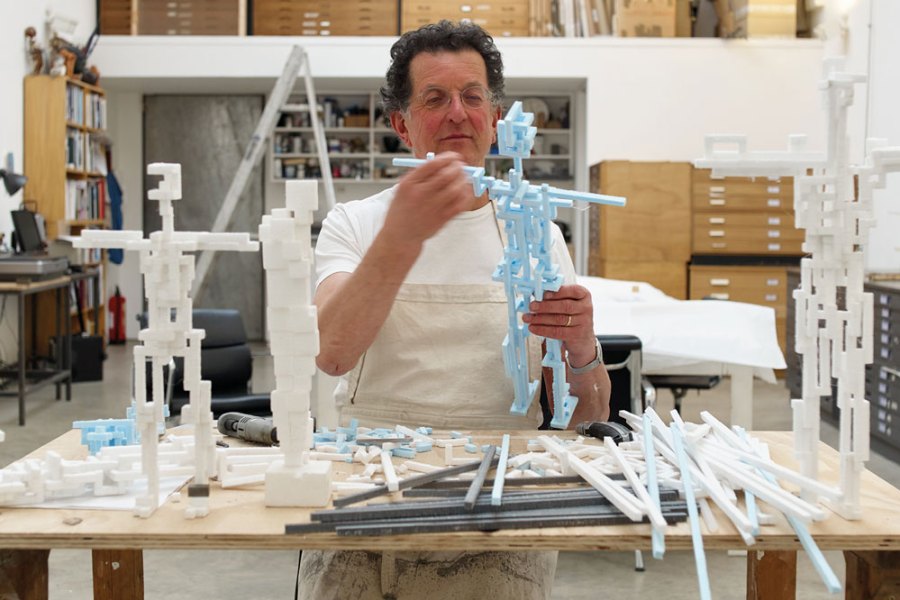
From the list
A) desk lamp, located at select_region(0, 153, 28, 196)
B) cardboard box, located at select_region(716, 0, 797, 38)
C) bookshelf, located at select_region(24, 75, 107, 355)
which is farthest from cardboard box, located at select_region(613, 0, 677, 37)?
desk lamp, located at select_region(0, 153, 28, 196)

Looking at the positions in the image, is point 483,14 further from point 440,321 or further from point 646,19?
point 440,321

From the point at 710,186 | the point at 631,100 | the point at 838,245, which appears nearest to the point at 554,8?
the point at 631,100

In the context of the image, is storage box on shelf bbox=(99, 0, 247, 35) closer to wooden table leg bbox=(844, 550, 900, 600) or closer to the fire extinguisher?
the fire extinguisher

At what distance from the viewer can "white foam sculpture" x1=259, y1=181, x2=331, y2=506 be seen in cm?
149

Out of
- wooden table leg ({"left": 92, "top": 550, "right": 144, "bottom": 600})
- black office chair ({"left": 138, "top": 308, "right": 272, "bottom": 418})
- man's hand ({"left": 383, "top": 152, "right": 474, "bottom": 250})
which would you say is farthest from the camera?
black office chair ({"left": 138, "top": 308, "right": 272, "bottom": 418})

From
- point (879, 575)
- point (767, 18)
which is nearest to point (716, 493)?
point (879, 575)

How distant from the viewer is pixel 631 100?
31.9ft

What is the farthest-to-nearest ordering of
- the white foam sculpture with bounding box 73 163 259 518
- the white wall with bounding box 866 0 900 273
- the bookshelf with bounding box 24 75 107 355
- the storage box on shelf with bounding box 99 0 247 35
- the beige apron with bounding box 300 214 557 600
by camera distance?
the storage box on shelf with bounding box 99 0 247 35 → the bookshelf with bounding box 24 75 107 355 → the white wall with bounding box 866 0 900 273 → the beige apron with bounding box 300 214 557 600 → the white foam sculpture with bounding box 73 163 259 518

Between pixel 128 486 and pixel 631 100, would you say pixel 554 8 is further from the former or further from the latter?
pixel 128 486

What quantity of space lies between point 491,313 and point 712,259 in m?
7.25

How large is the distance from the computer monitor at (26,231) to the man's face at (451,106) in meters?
6.11

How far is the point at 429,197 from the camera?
5.36 ft

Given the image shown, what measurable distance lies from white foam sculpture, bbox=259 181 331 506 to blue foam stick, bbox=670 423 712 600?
56 centimetres

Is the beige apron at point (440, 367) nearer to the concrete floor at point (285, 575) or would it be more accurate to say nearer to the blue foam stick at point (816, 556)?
the blue foam stick at point (816, 556)
